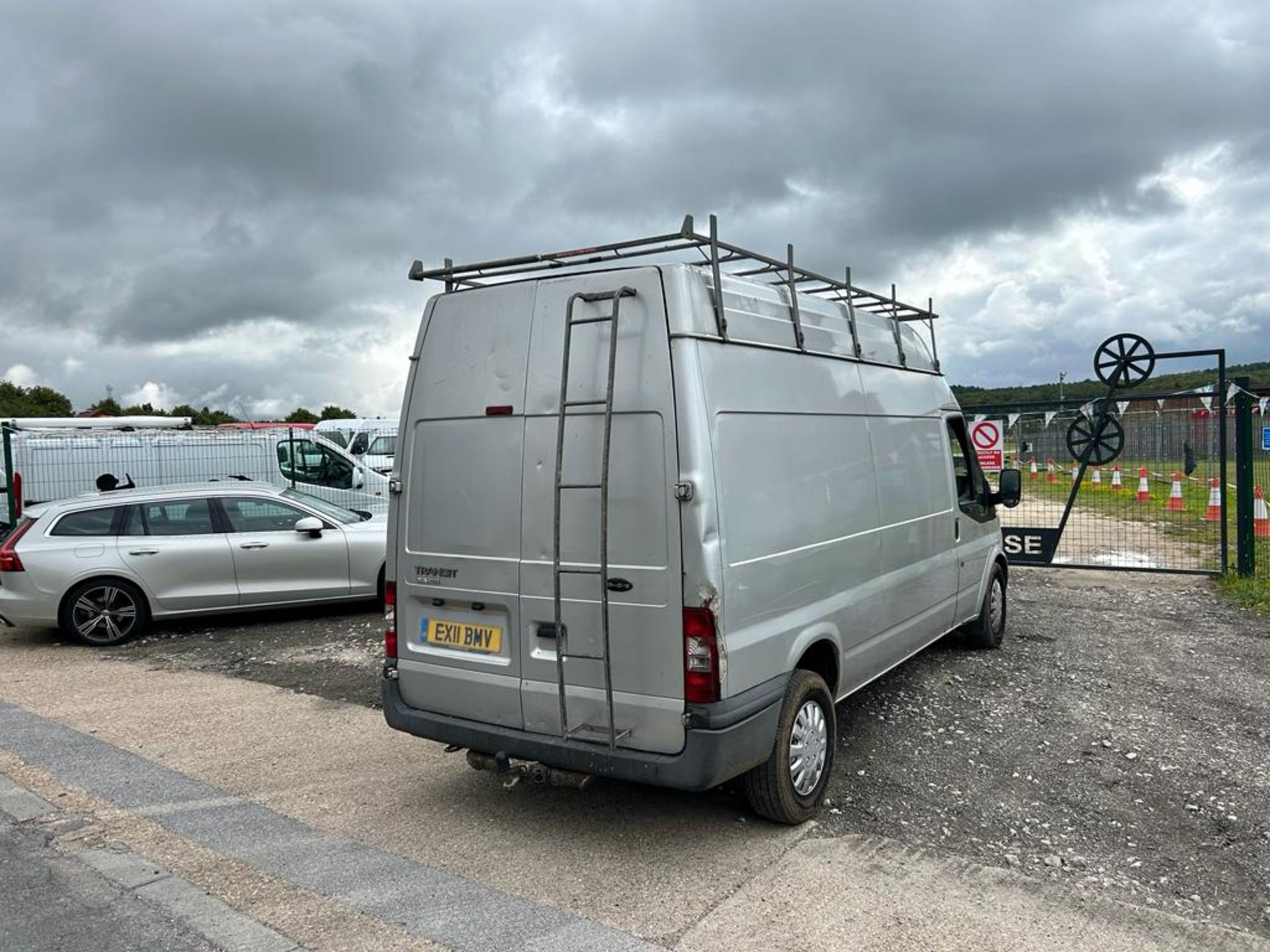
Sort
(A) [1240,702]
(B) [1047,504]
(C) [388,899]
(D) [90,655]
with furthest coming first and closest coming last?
1. (B) [1047,504]
2. (D) [90,655]
3. (A) [1240,702]
4. (C) [388,899]

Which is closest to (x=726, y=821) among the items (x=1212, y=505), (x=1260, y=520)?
(x=1260, y=520)

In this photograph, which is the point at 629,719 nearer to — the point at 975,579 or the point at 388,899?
the point at 388,899

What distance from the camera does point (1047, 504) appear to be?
56.3 feet

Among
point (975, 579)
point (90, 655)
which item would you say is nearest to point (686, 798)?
point (975, 579)

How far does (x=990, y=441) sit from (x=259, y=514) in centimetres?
857

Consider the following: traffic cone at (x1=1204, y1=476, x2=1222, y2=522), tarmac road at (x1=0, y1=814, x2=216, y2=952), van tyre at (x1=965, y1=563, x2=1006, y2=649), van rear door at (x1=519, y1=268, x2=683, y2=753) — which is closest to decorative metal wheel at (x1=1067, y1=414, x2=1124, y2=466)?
van tyre at (x1=965, y1=563, x2=1006, y2=649)

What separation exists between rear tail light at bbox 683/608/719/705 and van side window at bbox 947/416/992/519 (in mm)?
3621

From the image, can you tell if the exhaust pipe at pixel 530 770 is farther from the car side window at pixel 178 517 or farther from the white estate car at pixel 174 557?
the car side window at pixel 178 517

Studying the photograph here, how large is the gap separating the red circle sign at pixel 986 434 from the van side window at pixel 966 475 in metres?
4.95

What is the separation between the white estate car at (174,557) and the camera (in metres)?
8.53

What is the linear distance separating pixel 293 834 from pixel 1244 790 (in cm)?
461

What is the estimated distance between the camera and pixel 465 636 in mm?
4441

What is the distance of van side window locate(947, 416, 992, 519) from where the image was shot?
22.6ft

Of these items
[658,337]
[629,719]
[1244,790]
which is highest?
[658,337]
